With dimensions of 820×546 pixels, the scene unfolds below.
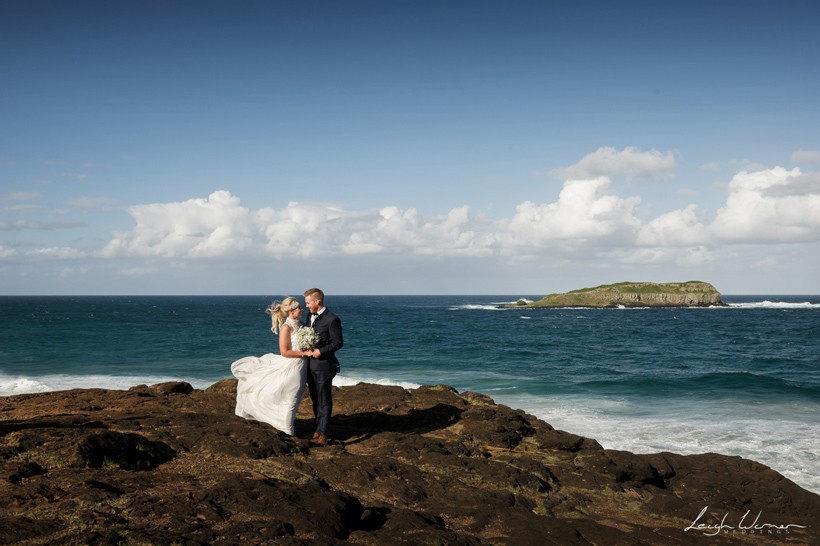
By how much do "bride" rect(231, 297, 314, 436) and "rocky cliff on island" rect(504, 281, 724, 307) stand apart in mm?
145122

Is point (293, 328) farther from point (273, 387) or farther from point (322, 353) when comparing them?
point (273, 387)

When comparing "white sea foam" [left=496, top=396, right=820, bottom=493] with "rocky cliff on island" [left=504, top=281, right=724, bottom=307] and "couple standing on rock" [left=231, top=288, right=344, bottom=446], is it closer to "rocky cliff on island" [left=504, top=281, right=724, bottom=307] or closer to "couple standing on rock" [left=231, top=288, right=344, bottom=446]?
"couple standing on rock" [left=231, top=288, right=344, bottom=446]

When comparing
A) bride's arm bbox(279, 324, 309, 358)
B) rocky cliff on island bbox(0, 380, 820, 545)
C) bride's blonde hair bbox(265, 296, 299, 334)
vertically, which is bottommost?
rocky cliff on island bbox(0, 380, 820, 545)

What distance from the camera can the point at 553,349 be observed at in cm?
4847

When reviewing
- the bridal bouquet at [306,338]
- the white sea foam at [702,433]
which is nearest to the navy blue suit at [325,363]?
Answer: the bridal bouquet at [306,338]

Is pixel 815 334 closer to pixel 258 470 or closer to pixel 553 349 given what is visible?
pixel 553 349

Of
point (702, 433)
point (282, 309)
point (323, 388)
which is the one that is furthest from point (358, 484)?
point (702, 433)

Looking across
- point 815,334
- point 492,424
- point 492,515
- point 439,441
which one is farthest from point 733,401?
point 815,334

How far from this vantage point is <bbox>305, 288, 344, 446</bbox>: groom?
34.1ft

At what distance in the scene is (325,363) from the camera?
10602 mm

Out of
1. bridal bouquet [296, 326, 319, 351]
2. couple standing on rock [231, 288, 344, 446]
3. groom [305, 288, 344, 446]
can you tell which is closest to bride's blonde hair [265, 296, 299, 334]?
couple standing on rock [231, 288, 344, 446]

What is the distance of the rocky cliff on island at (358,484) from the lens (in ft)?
21.6

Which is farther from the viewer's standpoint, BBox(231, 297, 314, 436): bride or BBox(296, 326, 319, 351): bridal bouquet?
BBox(231, 297, 314, 436): bride

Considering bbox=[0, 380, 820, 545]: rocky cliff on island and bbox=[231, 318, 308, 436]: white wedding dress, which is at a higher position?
bbox=[231, 318, 308, 436]: white wedding dress
